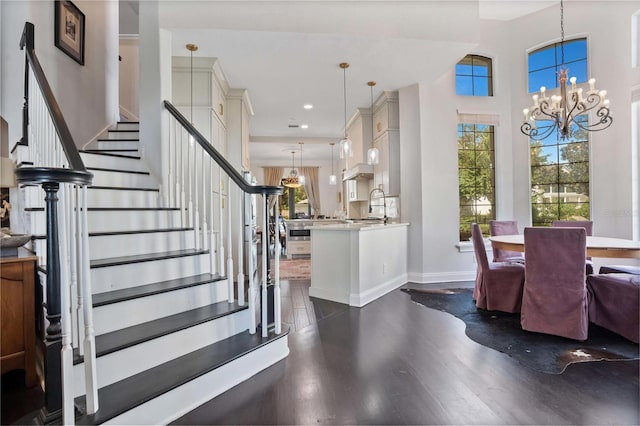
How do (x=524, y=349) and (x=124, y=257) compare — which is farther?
(x=524, y=349)

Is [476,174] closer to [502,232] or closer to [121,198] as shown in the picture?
[502,232]

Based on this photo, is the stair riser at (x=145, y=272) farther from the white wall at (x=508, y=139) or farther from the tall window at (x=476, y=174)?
the tall window at (x=476, y=174)

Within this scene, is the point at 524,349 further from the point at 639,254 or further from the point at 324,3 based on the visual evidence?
the point at 324,3

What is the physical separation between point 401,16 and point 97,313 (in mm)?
4099

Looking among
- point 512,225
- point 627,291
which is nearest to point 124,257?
point 627,291

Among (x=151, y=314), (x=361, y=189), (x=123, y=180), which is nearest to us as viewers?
(x=151, y=314)

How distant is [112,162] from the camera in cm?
295

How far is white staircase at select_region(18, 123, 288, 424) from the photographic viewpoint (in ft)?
5.13

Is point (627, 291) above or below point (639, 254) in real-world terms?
below

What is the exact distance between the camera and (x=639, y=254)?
2539mm

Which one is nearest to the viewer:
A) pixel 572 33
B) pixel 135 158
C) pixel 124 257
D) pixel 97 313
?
pixel 97 313

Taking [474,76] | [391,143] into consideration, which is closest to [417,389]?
[391,143]

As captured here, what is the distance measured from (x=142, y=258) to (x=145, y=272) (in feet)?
0.35

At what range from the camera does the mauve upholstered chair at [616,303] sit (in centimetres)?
250
